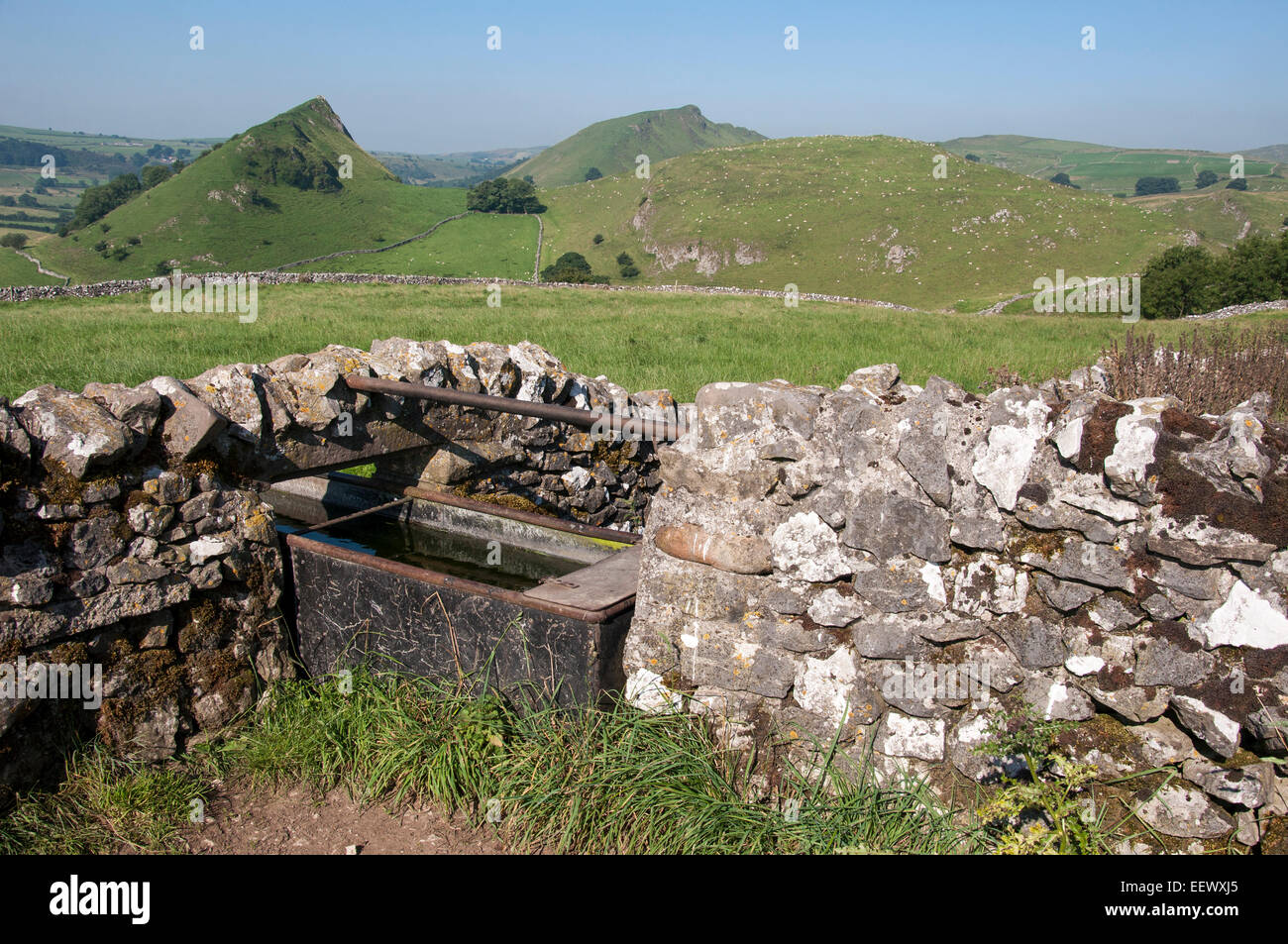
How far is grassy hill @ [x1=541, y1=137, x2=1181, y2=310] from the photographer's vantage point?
199 feet

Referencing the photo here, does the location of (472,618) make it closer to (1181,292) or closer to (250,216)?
(1181,292)

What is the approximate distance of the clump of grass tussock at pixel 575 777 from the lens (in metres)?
3.46

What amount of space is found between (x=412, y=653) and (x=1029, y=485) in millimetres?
3352

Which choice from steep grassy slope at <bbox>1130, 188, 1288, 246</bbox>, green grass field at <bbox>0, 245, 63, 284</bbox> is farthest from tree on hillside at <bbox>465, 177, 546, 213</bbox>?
steep grassy slope at <bbox>1130, 188, 1288, 246</bbox>

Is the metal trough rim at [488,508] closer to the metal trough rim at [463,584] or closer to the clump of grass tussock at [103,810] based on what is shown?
the metal trough rim at [463,584]

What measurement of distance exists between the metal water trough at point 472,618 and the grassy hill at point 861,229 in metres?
48.3

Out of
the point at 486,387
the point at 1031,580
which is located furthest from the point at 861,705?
the point at 486,387

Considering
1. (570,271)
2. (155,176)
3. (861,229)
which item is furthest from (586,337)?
(155,176)

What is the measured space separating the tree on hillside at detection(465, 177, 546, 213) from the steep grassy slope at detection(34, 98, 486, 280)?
245 centimetres

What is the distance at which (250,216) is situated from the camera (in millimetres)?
73062

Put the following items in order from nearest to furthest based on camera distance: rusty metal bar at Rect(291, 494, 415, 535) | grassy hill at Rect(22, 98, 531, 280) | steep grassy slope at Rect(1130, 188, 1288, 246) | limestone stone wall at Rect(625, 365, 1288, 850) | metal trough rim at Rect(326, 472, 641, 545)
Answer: limestone stone wall at Rect(625, 365, 1288, 850) < rusty metal bar at Rect(291, 494, 415, 535) < metal trough rim at Rect(326, 472, 641, 545) < grassy hill at Rect(22, 98, 531, 280) < steep grassy slope at Rect(1130, 188, 1288, 246)

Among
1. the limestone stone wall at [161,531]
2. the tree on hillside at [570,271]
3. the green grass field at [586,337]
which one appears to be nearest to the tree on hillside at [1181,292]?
the green grass field at [586,337]

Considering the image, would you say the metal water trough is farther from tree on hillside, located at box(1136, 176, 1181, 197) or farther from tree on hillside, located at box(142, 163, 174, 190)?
tree on hillside, located at box(1136, 176, 1181, 197)

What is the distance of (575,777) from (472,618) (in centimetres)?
105
